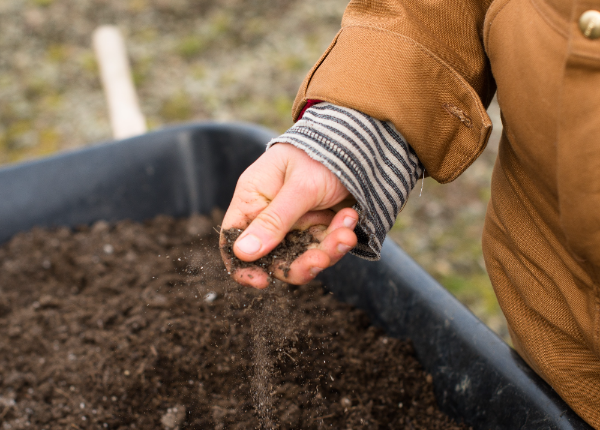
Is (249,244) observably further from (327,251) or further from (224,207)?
(224,207)

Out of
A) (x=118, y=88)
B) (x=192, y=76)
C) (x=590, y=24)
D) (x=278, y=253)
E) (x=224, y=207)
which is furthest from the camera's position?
(x=192, y=76)

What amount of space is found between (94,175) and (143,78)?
178 cm

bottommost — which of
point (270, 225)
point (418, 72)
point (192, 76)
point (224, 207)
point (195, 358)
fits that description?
point (192, 76)

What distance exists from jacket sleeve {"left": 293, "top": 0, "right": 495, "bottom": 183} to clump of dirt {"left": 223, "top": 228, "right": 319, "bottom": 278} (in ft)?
0.78

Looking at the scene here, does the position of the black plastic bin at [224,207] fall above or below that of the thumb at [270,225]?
below

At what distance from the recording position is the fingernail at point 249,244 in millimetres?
737

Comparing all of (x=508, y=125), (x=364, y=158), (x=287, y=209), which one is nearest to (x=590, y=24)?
(x=508, y=125)

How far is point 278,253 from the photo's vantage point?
2.76 ft

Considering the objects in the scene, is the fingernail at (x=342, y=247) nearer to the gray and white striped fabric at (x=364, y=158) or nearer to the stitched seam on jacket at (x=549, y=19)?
the gray and white striped fabric at (x=364, y=158)

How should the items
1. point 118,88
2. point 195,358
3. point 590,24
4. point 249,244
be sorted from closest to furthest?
point 590,24
point 249,244
point 195,358
point 118,88

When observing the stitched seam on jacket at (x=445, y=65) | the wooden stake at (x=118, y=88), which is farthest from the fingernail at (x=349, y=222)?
the wooden stake at (x=118, y=88)

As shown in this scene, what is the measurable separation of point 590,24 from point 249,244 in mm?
512

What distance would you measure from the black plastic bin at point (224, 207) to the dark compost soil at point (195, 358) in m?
0.07

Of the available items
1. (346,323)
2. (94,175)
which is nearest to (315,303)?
(346,323)
